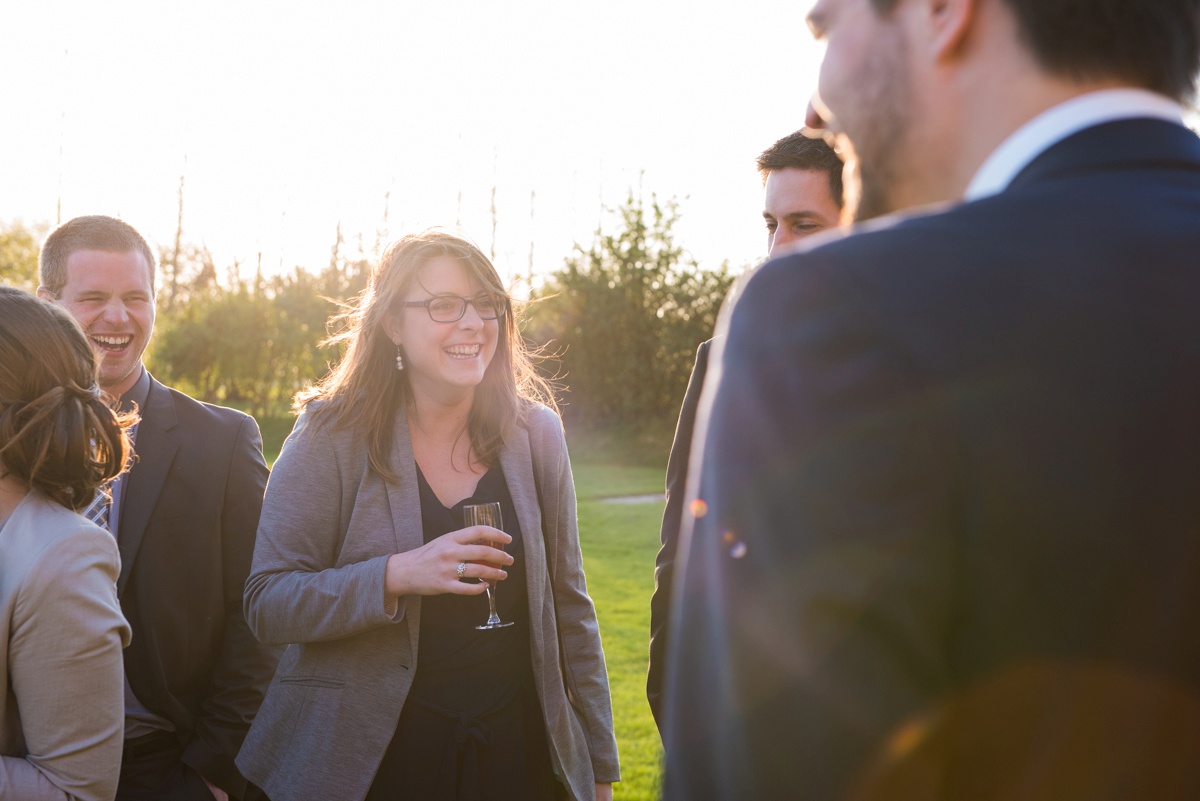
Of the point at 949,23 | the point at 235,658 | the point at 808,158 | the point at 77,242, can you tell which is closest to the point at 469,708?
the point at 235,658

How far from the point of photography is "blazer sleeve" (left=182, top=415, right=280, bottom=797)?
3.24 m

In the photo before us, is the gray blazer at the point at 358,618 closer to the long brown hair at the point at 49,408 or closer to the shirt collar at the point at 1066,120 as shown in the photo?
the long brown hair at the point at 49,408

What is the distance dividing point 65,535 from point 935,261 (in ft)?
6.51

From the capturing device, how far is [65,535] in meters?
2.10

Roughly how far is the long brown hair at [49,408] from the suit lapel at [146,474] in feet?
3.43

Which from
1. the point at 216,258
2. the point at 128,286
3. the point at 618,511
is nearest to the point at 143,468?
the point at 128,286

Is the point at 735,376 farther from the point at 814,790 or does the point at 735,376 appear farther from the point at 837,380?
the point at 814,790

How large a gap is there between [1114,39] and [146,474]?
328 centimetres

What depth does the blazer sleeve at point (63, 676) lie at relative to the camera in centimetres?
201

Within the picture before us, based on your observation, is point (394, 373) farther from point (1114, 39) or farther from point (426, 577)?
point (1114, 39)

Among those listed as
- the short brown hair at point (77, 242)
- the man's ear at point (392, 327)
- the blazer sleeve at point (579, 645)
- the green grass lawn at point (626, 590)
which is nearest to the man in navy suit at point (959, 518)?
the blazer sleeve at point (579, 645)

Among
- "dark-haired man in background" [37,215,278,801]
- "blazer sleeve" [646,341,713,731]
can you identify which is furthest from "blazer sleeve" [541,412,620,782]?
"dark-haired man in background" [37,215,278,801]

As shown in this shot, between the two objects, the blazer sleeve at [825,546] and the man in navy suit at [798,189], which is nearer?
the blazer sleeve at [825,546]

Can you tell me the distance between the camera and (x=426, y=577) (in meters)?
2.73
